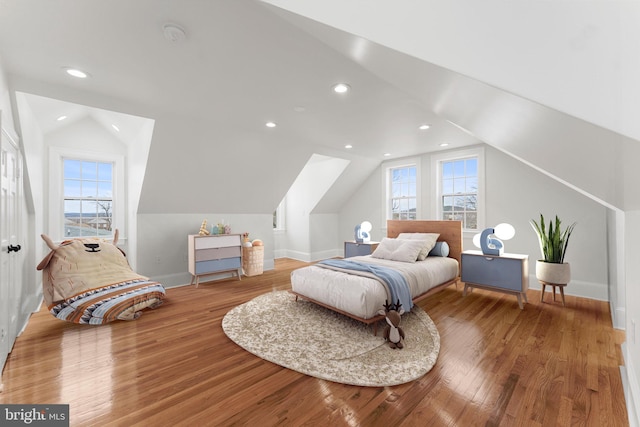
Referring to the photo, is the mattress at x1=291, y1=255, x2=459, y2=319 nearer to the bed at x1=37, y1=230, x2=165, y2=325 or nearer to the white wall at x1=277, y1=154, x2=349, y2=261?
the bed at x1=37, y1=230, x2=165, y2=325

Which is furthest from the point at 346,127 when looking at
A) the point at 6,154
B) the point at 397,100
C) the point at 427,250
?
the point at 6,154

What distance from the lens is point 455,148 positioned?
516 centimetres

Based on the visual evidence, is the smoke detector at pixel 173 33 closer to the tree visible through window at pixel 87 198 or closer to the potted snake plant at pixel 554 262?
the tree visible through window at pixel 87 198

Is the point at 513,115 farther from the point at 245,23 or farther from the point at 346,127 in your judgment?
the point at 346,127

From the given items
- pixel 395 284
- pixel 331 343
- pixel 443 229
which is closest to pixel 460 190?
pixel 443 229

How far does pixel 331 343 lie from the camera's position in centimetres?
250

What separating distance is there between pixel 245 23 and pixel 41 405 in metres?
2.78

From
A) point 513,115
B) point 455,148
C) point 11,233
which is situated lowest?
point 11,233

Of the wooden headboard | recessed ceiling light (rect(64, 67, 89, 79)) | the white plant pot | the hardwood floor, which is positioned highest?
recessed ceiling light (rect(64, 67, 89, 79))

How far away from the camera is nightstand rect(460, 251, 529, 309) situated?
3.45 meters

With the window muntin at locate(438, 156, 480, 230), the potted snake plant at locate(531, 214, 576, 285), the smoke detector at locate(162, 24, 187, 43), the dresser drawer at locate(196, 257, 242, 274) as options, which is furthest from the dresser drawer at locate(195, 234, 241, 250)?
the potted snake plant at locate(531, 214, 576, 285)

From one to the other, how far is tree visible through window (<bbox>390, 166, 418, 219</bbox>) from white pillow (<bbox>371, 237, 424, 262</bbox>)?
75.1 inches

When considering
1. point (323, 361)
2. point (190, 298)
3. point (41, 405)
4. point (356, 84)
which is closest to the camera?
point (41, 405)

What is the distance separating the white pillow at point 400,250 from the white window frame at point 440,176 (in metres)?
1.65
